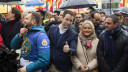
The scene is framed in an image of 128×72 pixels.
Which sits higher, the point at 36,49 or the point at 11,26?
the point at 11,26

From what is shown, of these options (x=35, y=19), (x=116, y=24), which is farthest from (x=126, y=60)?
(x=35, y=19)

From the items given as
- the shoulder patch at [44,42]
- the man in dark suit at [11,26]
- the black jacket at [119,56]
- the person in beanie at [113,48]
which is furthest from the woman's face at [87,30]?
the man in dark suit at [11,26]

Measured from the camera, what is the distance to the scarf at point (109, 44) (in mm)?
4383

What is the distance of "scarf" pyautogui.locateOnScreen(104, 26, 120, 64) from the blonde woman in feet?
1.26

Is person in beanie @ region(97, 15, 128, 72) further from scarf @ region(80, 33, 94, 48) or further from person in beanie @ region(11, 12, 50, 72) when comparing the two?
person in beanie @ region(11, 12, 50, 72)

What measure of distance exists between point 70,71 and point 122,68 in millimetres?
1177

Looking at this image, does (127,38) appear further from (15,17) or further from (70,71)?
(15,17)

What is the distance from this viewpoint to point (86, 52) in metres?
4.83

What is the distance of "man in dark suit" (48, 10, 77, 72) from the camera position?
4.68 metres

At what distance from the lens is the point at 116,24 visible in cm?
445

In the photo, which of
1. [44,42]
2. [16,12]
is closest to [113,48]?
[44,42]

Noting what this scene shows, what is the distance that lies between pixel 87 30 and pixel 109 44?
680 millimetres

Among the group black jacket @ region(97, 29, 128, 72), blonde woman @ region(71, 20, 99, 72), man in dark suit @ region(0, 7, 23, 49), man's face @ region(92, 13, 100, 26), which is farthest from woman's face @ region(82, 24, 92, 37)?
man in dark suit @ region(0, 7, 23, 49)

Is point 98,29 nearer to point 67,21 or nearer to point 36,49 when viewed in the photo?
point 67,21
